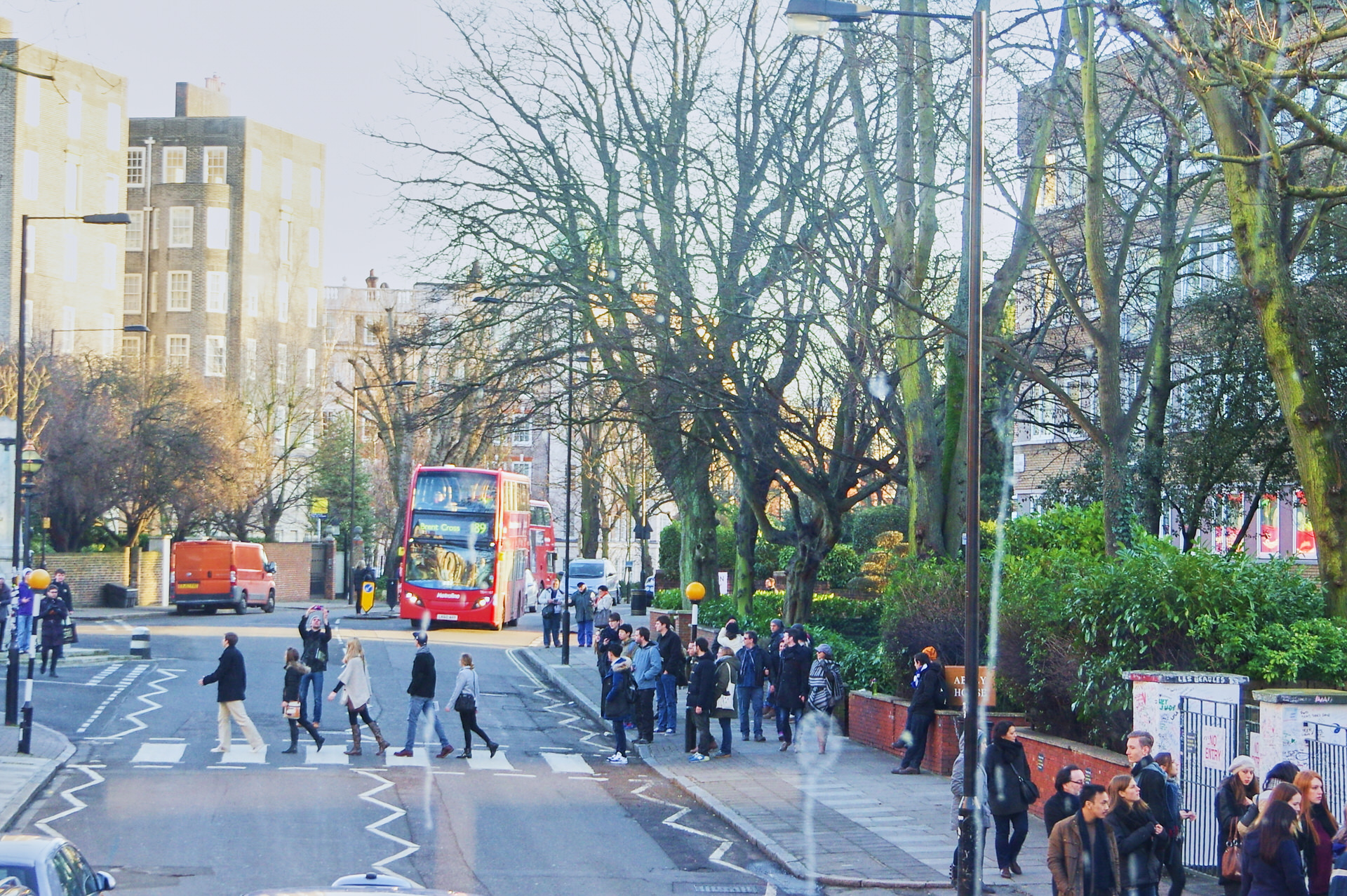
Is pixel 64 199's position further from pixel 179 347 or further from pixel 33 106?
pixel 179 347

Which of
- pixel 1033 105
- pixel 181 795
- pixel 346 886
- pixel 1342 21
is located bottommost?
pixel 181 795

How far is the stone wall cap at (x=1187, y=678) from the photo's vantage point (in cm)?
1259

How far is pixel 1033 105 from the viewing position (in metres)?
20.9

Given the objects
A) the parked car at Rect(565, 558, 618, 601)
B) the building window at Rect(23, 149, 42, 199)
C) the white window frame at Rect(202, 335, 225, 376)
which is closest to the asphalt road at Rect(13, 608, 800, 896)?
the parked car at Rect(565, 558, 618, 601)

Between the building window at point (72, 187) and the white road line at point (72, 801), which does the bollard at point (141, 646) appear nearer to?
the white road line at point (72, 801)

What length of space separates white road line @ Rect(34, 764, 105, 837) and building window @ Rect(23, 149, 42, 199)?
50241 millimetres

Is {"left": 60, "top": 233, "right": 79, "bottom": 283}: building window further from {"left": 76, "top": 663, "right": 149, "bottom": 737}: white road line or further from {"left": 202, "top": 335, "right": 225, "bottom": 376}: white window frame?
{"left": 76, "top": 663, "right": 149, "bottom": 737}: white road line

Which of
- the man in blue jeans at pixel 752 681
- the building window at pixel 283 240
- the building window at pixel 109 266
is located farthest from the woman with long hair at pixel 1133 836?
the building window at pixel 283 240

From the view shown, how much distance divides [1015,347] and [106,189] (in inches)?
2136

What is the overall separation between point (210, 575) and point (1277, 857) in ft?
146

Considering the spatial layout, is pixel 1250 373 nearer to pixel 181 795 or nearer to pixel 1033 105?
pixel 1033 105

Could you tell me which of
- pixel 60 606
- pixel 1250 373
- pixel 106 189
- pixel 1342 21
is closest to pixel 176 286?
pixel 106 189

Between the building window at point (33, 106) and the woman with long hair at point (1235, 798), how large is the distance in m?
61.9

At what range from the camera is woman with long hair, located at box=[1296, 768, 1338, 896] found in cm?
941
